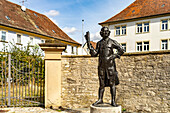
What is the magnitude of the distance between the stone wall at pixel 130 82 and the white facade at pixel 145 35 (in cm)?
1791

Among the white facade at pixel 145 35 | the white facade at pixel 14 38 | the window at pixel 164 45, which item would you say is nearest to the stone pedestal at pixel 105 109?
the white facade at pixel 14 38

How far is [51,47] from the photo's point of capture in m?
5.59

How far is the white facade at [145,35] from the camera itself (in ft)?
69.9

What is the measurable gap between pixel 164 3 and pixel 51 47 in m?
21.8

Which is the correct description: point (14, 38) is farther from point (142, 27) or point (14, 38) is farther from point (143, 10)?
point (143, 10)

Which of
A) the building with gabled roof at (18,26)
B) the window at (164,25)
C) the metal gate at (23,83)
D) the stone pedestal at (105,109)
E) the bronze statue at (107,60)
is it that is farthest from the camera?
the window at (164,25)

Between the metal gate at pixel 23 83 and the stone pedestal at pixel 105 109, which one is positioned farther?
the metal gate at pixel 23 83

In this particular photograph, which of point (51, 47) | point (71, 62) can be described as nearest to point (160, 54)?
point (71, 62)

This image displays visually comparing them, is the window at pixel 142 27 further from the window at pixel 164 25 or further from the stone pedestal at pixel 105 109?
the stone pedestal at pixel 105 109

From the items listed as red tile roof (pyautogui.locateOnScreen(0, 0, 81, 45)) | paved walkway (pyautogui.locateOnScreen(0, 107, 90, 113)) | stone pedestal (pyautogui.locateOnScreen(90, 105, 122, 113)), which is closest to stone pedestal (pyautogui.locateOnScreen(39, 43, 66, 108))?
paved walkway (pyautogui.locateOnScreen(0, 107, 90, 113))

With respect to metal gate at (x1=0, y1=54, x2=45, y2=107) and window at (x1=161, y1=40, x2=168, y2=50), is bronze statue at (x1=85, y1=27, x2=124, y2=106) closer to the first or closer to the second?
metal gate at (x1=0, y1=54, x2=45, y2=107)

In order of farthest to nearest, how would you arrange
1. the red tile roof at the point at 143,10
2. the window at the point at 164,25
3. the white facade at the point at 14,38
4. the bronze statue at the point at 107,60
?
the red tile roof at the point at 143,10 → the window at the point at 164,25 → the white facade at the point at 14,38 → the bronze statue at the point at 107,60

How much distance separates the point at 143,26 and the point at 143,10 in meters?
2.60

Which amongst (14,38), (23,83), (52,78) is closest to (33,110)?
(52,78)
